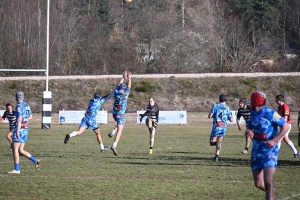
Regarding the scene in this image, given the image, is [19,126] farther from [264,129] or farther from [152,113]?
[152,113]

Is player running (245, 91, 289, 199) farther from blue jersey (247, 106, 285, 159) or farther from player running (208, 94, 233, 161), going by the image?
player running (208, 94, 233, 161)

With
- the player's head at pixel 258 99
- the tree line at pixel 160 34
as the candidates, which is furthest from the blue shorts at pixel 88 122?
the tree line at pixel 160 34

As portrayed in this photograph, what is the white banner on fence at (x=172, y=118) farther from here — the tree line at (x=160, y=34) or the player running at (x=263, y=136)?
the player running at (x=263, y=136)

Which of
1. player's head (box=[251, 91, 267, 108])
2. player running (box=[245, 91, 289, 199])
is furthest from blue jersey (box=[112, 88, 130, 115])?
player's head (box=[251, 91, 267, 108])

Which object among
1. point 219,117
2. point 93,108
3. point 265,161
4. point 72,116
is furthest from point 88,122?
point 72,116

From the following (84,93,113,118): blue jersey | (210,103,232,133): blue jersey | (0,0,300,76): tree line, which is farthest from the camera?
(0,0,300,76): tree line

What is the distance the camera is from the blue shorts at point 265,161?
972cm

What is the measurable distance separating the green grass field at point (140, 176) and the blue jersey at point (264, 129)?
2.03 m

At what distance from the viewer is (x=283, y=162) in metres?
18.3

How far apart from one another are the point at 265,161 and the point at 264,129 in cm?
50

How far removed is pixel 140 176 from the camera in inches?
574

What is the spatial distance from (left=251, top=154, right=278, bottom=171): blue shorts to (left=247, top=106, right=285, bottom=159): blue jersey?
57 mm

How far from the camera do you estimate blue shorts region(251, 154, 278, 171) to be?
9719mm

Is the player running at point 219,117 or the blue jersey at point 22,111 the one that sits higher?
the blue jersey at point 22,111
